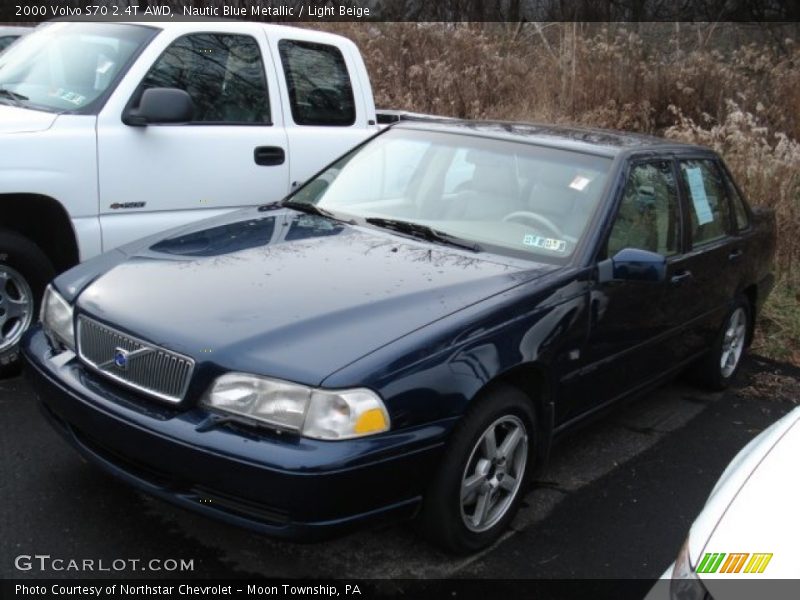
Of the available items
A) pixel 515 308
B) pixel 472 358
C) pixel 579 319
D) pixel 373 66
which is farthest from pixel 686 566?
pixel 373 66

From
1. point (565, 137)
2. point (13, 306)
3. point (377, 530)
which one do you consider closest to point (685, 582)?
point (377, 530)

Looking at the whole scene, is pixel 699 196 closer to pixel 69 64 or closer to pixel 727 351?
pixel 727 351

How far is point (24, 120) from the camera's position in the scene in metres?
4.59

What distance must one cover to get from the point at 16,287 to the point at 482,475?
2889 mm

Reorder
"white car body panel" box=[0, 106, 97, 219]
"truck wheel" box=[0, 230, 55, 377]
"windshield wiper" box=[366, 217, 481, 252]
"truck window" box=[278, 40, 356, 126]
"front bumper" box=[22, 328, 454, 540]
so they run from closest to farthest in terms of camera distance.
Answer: "front bumper" box=[22, 328, 454, 540]
"windshield wiper" box=[366, 217, 481, 252]
"white car body panel" box=[0, 106, 97, 219]
"truck wheel" box=[0, 230, 55, 377]
"truck window" box=[278, 40, 356, 126]

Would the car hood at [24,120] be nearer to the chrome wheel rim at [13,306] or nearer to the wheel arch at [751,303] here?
the chrome wheel rim at [13,306]

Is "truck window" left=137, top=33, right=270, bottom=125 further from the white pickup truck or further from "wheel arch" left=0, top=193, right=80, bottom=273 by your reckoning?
"wheel arch" left=0, top=193, right=80, bottom=273

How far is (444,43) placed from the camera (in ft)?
45.9

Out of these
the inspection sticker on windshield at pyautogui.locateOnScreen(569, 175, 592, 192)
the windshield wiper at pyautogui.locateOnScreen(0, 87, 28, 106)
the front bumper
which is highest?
the windshield wiper at pyautogui.locateOnScreen(0, 87, 28, 106)

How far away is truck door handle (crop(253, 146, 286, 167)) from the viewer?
554 cm

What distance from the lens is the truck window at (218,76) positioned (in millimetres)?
5230

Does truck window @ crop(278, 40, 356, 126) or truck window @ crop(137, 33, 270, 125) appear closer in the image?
truck window @ crop(137, 33, 270, 125)

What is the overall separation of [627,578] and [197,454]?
1723 mm

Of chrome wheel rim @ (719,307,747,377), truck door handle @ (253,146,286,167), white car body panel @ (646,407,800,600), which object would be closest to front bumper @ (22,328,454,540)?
white car body panel @ (646,407,800,600)
